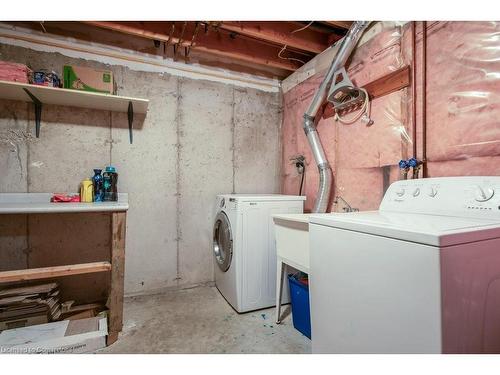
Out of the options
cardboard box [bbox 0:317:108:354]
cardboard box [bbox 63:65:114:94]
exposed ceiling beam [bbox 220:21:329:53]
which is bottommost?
cardboard box [bbox 0:317:108:354]

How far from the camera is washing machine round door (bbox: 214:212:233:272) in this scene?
86.8 inches

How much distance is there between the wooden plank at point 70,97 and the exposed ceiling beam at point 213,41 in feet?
1.89

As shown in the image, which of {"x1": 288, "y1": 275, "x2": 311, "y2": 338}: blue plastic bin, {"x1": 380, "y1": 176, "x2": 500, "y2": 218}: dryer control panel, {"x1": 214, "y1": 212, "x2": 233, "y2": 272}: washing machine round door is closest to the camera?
{"x1": 380, "y1": 176, "x2": 500, "y2": 218}: dryer control panel

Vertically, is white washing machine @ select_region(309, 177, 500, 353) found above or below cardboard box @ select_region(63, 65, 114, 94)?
below

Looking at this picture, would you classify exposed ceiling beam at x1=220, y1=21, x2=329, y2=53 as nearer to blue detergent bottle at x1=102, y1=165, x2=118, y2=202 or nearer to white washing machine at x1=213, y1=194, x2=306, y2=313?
white washing machine at x1=213, y1=194, x2=306, y2=313

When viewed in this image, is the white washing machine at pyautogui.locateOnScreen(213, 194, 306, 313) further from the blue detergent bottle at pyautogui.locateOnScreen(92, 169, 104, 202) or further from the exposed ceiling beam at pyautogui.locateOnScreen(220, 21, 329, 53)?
the exposed ceiling beam at pyautogui.locateOnScreen(220, 21, 329, 53)

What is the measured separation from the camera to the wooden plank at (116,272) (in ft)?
5.66

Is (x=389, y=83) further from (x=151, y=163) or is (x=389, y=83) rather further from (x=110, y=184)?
(x=110, y=184)

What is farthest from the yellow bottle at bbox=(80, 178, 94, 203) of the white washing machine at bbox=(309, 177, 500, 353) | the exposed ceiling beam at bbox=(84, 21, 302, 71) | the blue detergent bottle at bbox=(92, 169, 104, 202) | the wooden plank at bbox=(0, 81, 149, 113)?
the white washing machine at bbox=(309, 177, 500, 353)

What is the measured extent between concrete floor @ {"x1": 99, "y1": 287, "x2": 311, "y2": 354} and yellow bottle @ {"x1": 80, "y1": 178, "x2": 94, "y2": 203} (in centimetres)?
102

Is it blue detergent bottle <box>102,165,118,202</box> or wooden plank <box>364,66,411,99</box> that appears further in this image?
blue detergent bottle <box>102,165,118,202</box>

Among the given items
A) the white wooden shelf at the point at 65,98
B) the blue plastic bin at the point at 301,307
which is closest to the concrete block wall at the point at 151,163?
the white wooden shelf at the point at 65,98

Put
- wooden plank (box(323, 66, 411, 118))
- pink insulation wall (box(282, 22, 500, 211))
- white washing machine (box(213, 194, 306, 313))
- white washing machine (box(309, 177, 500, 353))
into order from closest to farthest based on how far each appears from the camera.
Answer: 1. white washing machine (box(309, 177, 500, 353))
2. pink insulation wall (box(282, 22, 500, 211))
3. wooden plank (box(323, 66, 411, 118))
4. white washing machine (box(213, 194, 306, 313))
